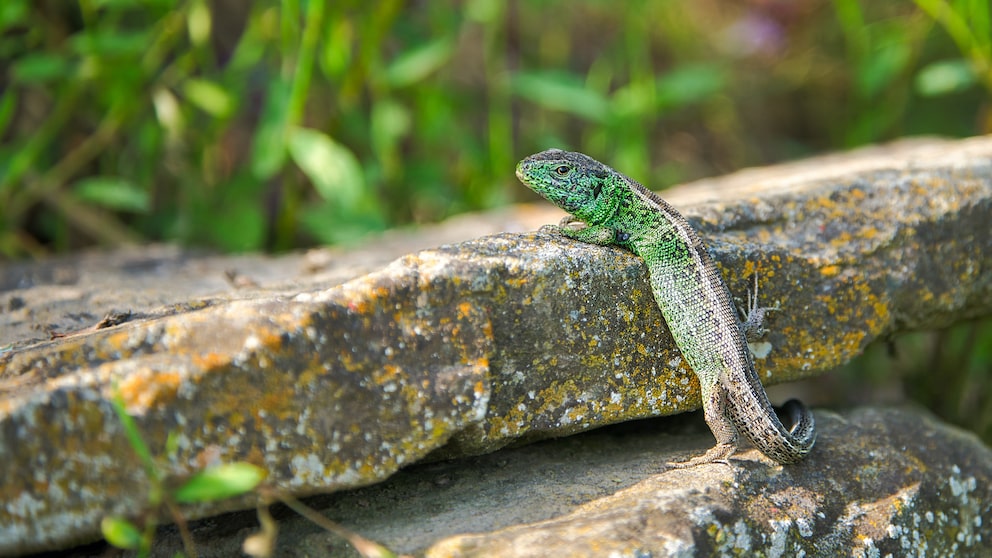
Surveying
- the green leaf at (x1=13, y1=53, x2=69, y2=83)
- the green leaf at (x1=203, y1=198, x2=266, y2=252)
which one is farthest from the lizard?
the green leaf at (x1=13, y1=53, x2=69, y2=83)

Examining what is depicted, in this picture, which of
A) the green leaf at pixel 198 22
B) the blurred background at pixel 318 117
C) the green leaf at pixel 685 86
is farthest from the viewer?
the green leaf at pixel 685 86

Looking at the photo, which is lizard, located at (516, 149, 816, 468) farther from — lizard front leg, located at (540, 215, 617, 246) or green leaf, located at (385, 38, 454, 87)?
green leaf, located at (385, 38, 454, 87)

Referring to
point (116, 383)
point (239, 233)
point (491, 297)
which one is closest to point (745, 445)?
point (491, 297)

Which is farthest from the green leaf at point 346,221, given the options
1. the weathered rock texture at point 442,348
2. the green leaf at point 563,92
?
the weathered rock texture at point 442,348

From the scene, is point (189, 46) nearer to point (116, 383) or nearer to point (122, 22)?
point (122, 22)

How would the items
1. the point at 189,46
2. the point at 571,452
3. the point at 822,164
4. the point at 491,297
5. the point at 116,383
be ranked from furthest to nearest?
the point at 189,46 → the point at 822,164 → the point at 571,452 → the point at 491,297 → the point at 116,383

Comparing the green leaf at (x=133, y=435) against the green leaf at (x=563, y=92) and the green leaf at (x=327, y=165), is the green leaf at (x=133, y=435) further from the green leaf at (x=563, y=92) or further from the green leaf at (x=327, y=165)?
the green leaf at (x=563, y=92)

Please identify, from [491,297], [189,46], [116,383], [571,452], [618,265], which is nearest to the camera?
[116,383]
